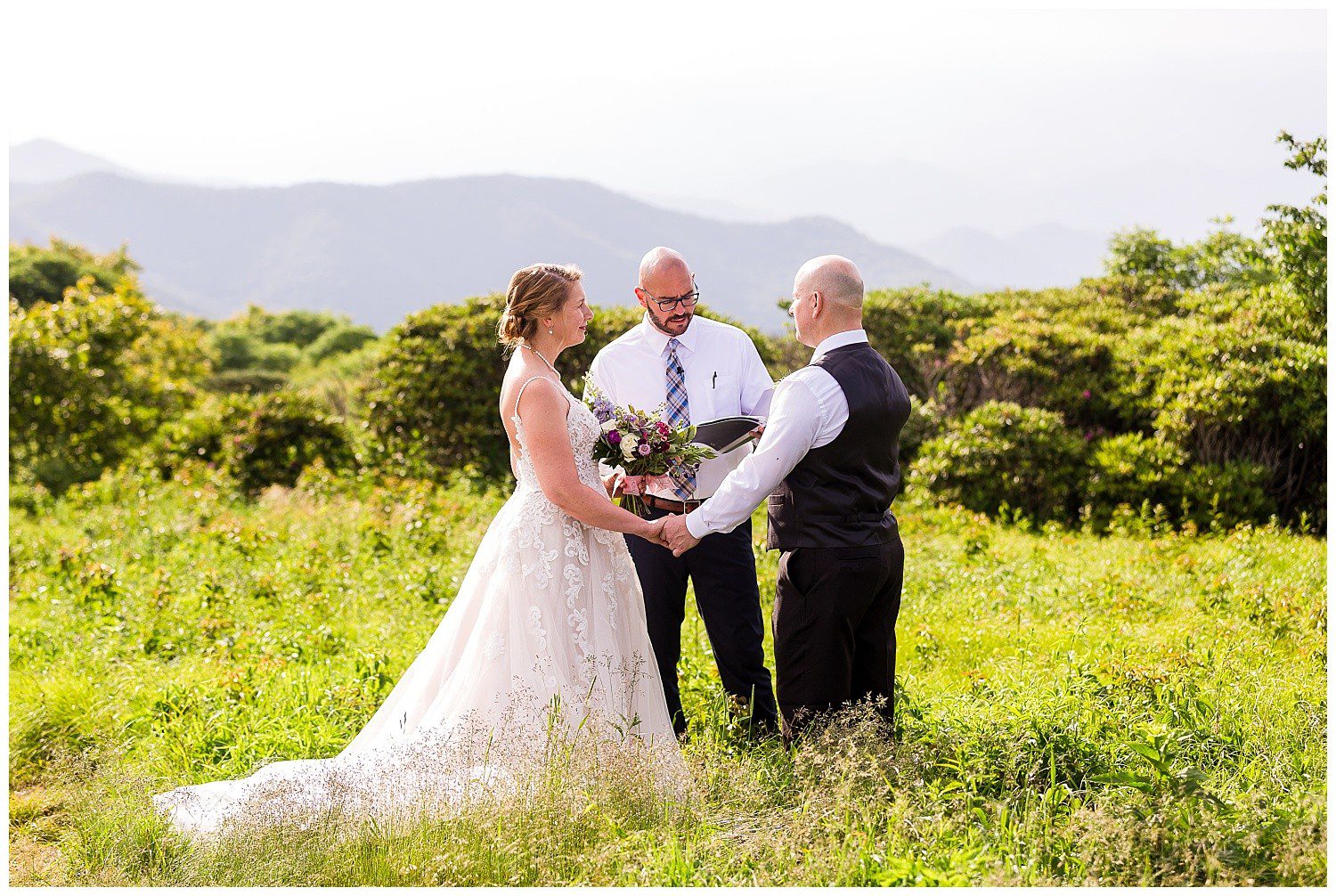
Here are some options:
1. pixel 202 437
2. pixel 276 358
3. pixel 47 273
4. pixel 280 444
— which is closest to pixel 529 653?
pixel 280 444

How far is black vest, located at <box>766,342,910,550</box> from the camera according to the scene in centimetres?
351

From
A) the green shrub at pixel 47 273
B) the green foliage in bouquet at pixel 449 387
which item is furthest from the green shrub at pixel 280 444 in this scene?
the green shrub at pixel 47 273

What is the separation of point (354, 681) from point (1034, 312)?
864 centimetres

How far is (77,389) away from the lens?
11.9 meters

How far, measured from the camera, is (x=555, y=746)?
3469mm

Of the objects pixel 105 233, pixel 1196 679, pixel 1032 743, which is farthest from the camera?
pixel 105 233

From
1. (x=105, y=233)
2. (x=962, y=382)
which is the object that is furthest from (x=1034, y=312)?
(x=105, y=233)

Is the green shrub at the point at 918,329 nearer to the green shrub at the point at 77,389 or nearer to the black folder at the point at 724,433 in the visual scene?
the black folder at the point at 724,433

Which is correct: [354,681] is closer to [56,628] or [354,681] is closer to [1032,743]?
[56,628]

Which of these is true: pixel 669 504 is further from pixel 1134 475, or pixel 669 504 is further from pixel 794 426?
pixel 1134 475

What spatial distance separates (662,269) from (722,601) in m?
1.44

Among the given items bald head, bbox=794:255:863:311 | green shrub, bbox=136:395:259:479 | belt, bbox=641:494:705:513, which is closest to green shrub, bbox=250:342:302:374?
green shrub, bbox=136:395:259:479

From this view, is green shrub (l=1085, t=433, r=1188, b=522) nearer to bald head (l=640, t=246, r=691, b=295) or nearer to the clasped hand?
bald head (l=640, t=246, r=691, b=295)

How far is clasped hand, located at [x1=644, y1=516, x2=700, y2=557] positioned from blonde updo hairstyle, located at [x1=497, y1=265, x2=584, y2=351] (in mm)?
887
